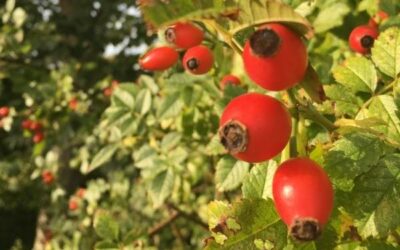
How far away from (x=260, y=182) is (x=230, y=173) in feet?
2.39

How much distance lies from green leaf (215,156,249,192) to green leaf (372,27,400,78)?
616 mm

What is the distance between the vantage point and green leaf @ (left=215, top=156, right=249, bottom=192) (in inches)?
81.5

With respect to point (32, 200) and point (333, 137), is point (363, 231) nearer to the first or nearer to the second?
point (333, 137)

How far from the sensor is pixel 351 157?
1.25m

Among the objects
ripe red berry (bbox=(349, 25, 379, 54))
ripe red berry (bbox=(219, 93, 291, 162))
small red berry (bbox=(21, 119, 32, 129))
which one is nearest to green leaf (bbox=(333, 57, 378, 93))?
ripe red berry (bbox=(349, 25, 379, 54))

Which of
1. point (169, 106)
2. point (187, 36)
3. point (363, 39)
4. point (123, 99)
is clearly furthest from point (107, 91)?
point (363, 39)

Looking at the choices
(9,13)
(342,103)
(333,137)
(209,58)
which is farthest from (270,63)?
(9,13)

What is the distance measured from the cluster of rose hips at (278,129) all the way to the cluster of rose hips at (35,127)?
3788 millimetres

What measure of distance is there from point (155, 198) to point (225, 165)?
0.84 meters

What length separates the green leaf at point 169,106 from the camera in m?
2.93

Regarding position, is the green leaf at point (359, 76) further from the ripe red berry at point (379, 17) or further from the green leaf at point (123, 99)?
the green leaf at point (123, 99)

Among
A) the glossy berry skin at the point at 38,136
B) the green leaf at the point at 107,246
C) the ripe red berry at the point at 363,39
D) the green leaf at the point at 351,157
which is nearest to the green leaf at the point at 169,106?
the green leaf at the point at 107,246

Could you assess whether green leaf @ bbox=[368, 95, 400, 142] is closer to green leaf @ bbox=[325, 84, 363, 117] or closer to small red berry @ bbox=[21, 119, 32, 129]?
green leaf @ bbox=[325, 84, 363, 117]

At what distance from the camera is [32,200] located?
814 cm
